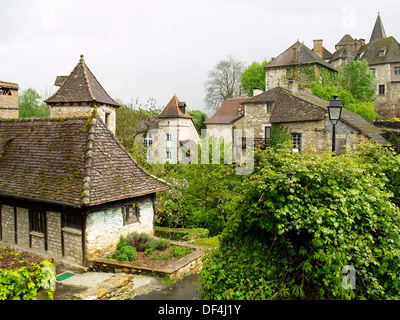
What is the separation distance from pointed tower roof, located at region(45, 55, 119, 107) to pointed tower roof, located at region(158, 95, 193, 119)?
17.7 metres

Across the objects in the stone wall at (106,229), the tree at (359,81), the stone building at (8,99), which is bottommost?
the stone wall at (106,229)

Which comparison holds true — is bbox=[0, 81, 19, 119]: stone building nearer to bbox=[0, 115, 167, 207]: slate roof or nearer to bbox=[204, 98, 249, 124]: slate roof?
bbox=[0, 115, 167, 207]: slate roof

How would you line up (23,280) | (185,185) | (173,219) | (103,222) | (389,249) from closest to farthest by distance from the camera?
1. (389,249)
2. (23,280)
3. (103,222)
4. (173,219)
5. (185,185)

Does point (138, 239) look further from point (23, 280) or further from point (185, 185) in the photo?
point (185, 185)

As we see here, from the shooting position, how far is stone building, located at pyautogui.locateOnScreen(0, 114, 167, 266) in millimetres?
11109

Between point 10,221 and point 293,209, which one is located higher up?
point 293,209

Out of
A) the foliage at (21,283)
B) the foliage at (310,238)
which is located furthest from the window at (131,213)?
the foliage at (310,238)

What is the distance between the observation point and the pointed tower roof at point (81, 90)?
1958 centimetres

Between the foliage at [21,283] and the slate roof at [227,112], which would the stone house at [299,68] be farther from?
the foliage at [21,283]

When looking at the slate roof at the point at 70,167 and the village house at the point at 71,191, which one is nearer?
the village house at the point at 71,191

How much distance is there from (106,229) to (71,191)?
1.81 meters
